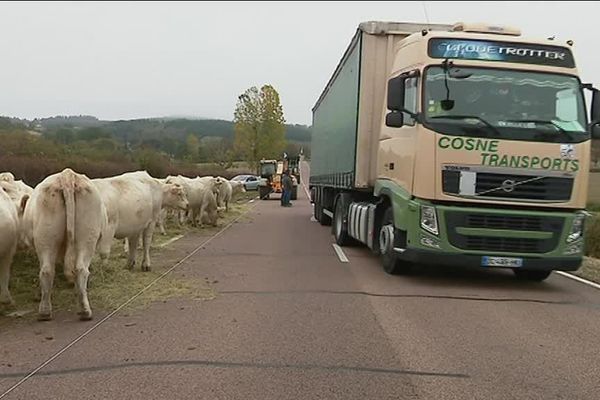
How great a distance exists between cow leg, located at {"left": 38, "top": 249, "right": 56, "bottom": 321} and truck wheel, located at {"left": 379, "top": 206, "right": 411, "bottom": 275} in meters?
5.56

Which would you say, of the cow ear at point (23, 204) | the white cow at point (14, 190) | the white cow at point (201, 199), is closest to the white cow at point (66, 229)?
the cow ear at point (23, 204)

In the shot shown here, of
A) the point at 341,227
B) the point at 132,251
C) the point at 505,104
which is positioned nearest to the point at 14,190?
the point at 132,251

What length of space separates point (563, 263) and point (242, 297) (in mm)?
5089

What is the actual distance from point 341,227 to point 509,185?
657 centimetres

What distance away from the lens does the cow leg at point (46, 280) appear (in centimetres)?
716

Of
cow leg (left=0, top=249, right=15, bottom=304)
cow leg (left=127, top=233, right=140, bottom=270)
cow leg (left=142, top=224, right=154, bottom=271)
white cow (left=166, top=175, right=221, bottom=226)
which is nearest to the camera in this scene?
cow leg (left=0, top=249, right=15, bottom=304)

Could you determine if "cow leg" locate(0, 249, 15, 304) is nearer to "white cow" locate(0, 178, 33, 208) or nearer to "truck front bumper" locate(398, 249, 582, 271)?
"white cow" locate(0, 178, 33, 208)

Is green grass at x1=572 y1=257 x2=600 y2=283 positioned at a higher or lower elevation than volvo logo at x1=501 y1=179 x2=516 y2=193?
lower

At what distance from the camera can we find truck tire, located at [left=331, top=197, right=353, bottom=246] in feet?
51.3

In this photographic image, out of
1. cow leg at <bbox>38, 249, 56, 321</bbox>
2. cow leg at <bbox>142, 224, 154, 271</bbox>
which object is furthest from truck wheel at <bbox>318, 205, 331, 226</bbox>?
cow leg at <bbox>38, 249, 56, 321</bbox>

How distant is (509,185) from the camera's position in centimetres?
982

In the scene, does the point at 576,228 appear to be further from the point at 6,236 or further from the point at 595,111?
the point at 6,236

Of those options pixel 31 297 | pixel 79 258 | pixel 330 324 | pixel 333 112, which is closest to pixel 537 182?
pixel 330 324

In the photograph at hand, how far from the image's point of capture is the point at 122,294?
8.93m
